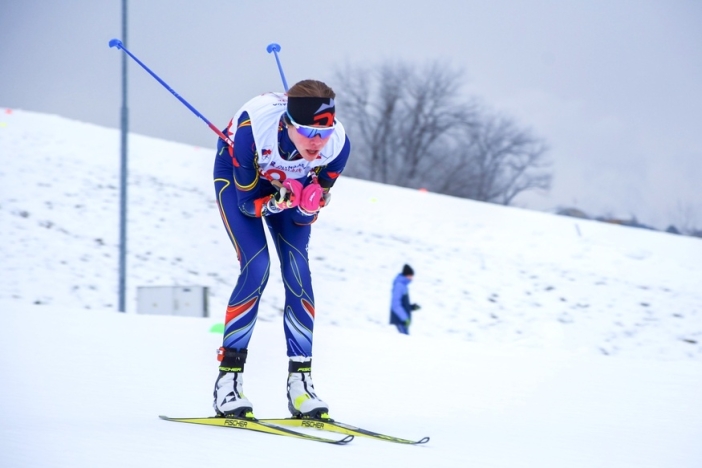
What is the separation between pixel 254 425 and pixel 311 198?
1.08 m

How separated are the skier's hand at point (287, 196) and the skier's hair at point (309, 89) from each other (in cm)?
40

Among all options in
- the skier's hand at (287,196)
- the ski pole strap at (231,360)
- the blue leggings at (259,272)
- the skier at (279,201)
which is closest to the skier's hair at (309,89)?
the skier at (279,201)

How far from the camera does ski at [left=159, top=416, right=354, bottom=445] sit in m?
3.90

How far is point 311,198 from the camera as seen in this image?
13.6 feet

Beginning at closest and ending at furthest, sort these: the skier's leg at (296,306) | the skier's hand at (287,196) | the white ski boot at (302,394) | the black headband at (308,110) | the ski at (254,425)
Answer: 1. the ski at (254,425)
2. the black headband at (308,110)
3. the skier's hand at (287,196)
4. the white ski boot at (302,394)
5. the skier's leg at (296,306)

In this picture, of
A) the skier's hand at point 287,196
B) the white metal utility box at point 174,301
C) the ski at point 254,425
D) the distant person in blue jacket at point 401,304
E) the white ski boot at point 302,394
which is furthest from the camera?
the distant person in blue jacket at point 401,304

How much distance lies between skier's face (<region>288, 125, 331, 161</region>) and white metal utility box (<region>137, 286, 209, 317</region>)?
7.89m

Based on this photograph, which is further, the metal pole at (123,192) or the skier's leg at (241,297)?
the metal pole at (123,192)

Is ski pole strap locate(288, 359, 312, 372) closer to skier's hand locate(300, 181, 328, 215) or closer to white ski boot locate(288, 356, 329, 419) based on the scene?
white ski boot locate(288, 356, 329, 419)

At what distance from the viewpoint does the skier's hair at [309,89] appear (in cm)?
405

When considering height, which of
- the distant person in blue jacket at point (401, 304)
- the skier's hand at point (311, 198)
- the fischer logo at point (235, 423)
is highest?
the skier's hand at point (311, 198)

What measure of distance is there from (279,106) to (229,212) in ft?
1.89

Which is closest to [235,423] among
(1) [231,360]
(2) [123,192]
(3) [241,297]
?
(1) [231,360]

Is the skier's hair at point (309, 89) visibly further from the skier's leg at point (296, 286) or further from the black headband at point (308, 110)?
the skier's leg at point (296, 286)
